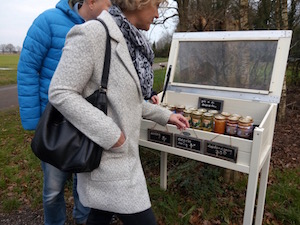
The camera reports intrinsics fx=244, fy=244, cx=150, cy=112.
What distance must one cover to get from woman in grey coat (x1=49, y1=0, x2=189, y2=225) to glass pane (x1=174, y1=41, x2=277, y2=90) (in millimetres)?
1130

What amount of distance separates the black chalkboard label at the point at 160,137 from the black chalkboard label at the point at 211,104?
1.92ft

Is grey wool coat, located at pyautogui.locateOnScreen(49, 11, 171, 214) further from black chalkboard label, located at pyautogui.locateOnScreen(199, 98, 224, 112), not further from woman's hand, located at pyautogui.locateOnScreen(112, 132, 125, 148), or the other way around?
black chalkboard label, located at pyautogui.locateOnScreen(199, 98, 224, 112)

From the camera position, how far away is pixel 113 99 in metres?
1.12

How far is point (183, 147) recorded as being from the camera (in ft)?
5.90

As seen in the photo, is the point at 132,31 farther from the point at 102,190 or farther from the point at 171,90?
the point at 171,90

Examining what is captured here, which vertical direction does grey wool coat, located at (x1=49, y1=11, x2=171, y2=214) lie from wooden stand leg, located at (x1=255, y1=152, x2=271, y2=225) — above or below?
above

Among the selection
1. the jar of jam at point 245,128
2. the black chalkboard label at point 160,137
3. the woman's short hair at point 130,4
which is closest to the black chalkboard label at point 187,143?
the black chalkboard label at point 160,137

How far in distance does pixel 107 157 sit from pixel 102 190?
181 millimetres

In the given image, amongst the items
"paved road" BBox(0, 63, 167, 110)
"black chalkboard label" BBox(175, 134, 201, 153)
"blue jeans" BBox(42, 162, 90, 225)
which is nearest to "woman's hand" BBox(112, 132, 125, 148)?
"black chalkboard label" BBox(175, 134, 201, 153)

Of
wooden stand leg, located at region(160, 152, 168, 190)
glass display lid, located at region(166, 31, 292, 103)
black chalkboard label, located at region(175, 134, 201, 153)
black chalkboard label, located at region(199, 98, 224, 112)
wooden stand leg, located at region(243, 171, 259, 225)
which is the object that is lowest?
wooden stand leg, located at region(160, 152, 168, 190)

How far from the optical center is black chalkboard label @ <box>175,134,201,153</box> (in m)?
1.72

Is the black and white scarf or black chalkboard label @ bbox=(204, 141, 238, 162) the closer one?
the black and white scarf

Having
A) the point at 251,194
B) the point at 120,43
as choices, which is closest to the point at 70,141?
the point at 120,43

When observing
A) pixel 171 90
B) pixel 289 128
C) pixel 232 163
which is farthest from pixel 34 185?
pixel 289 128
